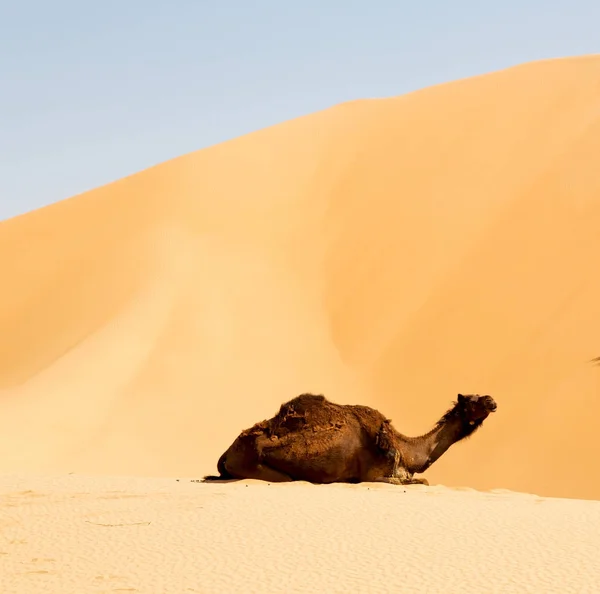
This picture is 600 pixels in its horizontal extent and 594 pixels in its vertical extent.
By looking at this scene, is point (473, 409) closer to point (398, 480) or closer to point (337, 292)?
point (398, 480)

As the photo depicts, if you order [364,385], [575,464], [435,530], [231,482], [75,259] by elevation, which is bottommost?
[435,530]

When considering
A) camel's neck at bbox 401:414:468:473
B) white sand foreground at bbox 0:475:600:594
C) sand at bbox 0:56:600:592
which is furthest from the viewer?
camel's neck at bbox 401:414:468:473

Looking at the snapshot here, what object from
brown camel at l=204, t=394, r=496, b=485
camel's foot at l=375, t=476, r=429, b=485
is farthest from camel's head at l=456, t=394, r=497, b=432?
camel's foot at l=375, t=476, r=429, b=485

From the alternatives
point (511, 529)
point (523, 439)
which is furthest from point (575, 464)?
point (511, 529)

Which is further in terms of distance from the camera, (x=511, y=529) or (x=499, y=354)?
(x=499, y=354)

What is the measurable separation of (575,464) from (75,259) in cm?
1666

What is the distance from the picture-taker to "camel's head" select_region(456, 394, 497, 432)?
14195 millimetres

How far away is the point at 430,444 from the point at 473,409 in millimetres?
769

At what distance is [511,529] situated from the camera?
10055 mm

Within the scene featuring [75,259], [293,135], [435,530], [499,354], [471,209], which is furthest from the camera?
[293,135]

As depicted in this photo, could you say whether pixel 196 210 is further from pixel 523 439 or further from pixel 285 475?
pixel 285 475

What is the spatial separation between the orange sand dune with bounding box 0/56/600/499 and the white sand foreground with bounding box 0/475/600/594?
7.99 metres

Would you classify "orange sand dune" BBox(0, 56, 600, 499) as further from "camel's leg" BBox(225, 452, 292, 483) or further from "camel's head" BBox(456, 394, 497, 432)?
"camel's leg" BBox(225, 452, 292, 483)

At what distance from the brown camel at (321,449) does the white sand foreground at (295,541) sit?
1.13ft
